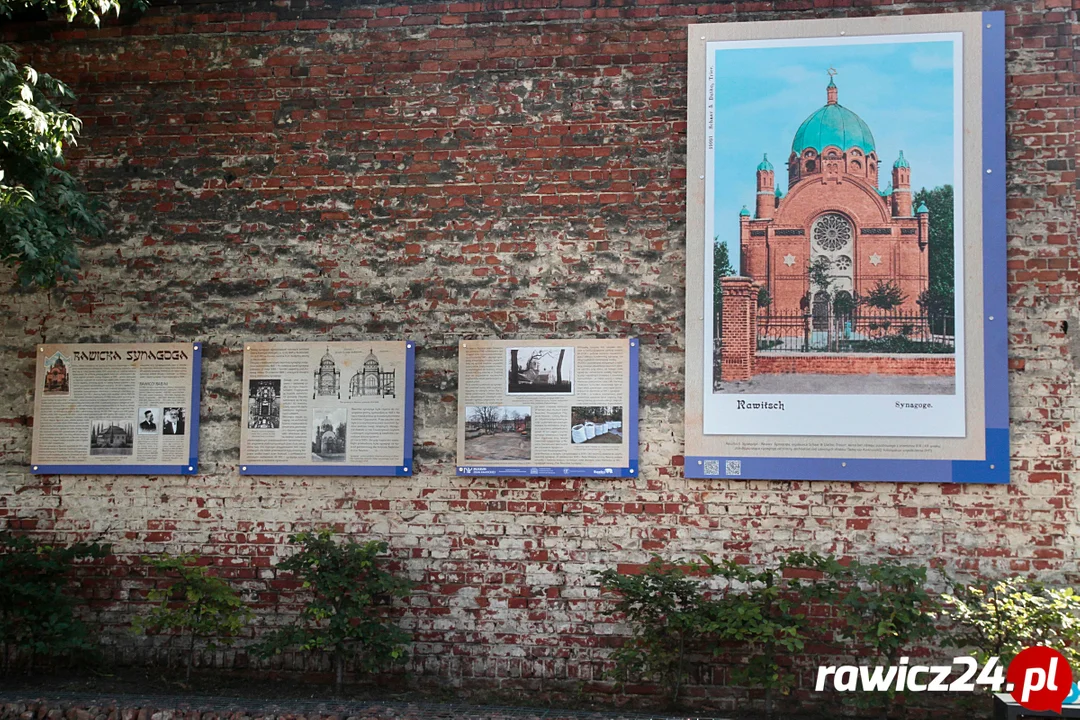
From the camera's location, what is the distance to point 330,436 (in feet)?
23.6

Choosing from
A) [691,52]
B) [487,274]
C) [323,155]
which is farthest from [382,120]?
[691,52]

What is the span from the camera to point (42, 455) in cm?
747

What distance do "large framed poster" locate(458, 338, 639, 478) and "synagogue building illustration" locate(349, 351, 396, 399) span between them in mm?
512

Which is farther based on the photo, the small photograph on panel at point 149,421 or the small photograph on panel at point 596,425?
the small photograph on panel at point 149,421

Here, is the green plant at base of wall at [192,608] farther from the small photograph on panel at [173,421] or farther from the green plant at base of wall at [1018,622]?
the green plant at base of wall at [1018,622]

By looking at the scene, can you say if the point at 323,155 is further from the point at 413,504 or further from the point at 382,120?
the point at 413,504

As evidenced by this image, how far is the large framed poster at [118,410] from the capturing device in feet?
24.2

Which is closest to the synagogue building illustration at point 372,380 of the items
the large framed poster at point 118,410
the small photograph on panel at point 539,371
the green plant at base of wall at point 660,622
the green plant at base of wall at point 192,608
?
the small photograph on panel at point 539,371

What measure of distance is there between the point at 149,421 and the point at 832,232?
4982mm

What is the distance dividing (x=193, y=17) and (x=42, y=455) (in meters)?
3.41

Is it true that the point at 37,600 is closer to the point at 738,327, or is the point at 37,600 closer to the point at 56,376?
the point at 56,376

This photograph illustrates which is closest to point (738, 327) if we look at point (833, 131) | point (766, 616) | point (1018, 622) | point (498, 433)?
point (833, 131)

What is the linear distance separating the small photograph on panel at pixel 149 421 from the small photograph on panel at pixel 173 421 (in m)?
0.05

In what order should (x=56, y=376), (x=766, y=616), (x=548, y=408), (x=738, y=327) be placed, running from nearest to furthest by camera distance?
(x=766, y=616), (x=738, y=327), (x=548, y=408), (x=56, y=376)
